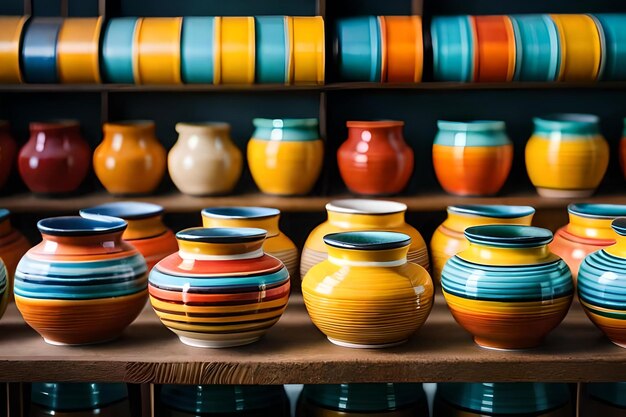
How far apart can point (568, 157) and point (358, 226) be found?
2.47ft

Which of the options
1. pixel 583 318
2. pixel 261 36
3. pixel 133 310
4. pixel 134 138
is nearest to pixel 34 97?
pixel 134 138

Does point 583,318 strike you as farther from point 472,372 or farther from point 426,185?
point 426,185

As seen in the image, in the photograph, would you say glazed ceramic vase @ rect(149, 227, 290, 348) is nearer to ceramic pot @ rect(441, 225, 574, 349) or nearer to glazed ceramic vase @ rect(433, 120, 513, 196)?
ceramic pot @ rect(441, 225, 574, 349)

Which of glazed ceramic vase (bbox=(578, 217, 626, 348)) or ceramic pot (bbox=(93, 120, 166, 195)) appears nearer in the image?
glazed ceramic vase (bbox=(578, 217, 626, 348))

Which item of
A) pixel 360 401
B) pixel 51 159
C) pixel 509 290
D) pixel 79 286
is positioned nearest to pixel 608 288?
pixel 509 290

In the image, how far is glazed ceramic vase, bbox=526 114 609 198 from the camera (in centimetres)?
254

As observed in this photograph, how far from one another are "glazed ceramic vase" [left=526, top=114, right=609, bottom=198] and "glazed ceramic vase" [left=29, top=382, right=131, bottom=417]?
1325 millimetres

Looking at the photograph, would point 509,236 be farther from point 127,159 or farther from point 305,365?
point 127,159

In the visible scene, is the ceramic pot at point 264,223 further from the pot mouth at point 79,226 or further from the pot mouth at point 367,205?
the pot mouth at point 79,226

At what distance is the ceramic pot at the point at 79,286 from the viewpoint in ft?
5.86

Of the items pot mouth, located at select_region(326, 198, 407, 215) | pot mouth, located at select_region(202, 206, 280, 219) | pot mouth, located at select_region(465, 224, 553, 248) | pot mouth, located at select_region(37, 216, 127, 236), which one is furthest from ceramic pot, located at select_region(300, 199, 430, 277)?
pot mouth, located at select_region(37, 216, 127, 236)

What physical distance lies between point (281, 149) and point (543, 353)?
105cm

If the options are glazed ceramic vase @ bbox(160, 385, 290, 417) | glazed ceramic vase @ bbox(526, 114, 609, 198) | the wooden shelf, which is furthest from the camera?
glazed ceramic vase @ bbox(526, 114, 609, 198)

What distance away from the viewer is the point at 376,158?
2.55 m
